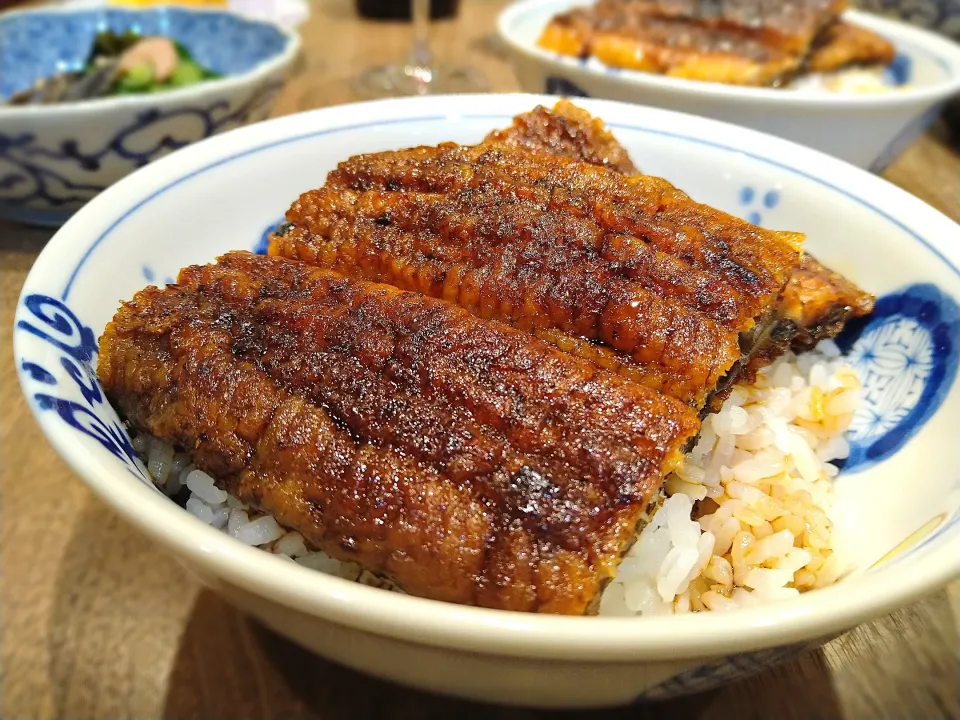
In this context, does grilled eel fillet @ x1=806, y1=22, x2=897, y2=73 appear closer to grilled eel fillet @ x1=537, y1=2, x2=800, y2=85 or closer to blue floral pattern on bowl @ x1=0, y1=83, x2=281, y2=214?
grilled eel fillet @ x1=537, y1=2, x2=800, y2=85

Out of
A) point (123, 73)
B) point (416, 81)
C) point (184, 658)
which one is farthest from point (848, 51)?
point (184, 658)

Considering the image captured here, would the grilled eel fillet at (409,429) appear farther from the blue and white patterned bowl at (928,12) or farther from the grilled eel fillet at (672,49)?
the blue and white patterned bowl at (928,12)

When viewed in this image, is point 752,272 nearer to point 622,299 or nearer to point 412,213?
point 622,299

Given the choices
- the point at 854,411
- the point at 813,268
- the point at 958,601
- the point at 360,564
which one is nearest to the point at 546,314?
the point at 360,564

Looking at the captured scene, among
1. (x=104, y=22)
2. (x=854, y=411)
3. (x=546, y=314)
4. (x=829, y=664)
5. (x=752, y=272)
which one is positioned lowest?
(x=104, y=22)

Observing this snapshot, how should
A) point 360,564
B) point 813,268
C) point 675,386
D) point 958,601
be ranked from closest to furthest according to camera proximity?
point 360,564 < point 675,386 < point 958,601 < point 813,268

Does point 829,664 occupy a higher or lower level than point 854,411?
lower

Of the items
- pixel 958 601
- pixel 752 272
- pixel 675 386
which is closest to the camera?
pixel 675 386
